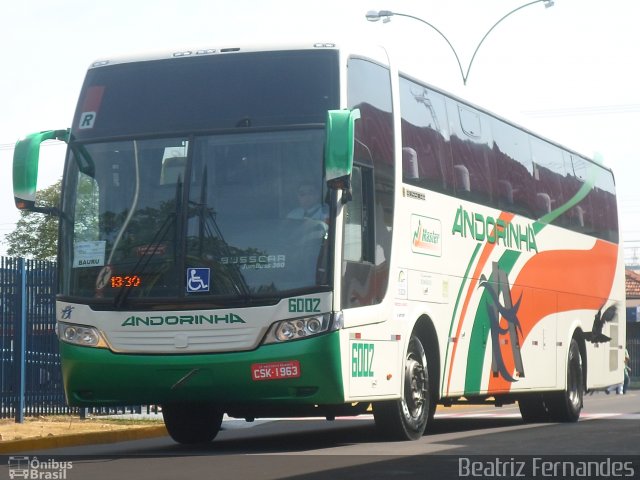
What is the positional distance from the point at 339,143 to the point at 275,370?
208 cm

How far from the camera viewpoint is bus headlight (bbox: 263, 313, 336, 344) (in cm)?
1241

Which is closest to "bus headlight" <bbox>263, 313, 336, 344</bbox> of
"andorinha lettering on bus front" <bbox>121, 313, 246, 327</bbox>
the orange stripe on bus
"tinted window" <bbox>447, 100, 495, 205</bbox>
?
"andorinha lettering on bus front" <bbox>121, 313, 246, 327</bbox>

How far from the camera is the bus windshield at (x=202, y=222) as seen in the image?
1248cm

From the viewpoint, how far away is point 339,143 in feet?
39.9

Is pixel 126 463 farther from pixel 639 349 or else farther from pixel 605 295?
pixel 639 349

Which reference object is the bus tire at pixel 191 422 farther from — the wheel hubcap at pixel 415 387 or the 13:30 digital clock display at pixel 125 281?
the 13:30 digital clock display at pixel 125 281

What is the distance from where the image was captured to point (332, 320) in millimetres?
12430

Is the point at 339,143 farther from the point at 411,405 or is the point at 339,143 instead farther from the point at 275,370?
the point at 411,405

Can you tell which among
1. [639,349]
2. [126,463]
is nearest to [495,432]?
[126,463]

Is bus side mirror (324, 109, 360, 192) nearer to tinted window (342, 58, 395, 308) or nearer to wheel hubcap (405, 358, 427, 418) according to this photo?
tinted window (342, 58, 395, 308)

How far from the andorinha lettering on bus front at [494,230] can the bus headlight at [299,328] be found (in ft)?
11.8

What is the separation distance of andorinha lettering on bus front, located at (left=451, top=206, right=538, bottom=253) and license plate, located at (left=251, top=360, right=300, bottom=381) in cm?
384

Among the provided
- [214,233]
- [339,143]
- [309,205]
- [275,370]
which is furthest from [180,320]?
[339,143]

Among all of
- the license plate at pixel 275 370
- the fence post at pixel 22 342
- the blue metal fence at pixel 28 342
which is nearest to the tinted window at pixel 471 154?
the license plate at pixel 275 370
